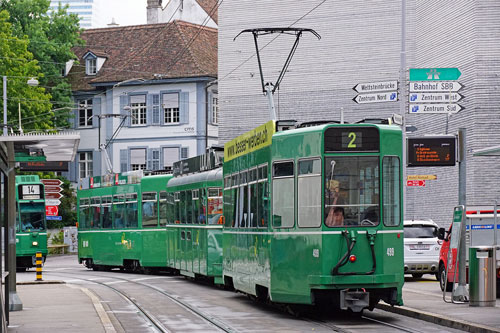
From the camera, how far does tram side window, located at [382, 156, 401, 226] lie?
16.6 m

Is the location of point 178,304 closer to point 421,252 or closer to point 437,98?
point 437,98

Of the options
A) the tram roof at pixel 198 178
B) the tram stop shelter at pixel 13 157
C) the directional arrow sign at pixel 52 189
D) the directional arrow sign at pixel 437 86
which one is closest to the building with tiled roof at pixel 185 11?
the directional arrow sign at pixel 52 189

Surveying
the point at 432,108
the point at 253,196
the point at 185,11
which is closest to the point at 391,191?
the point at 253,196

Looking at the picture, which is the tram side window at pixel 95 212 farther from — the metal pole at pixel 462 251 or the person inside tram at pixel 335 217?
the person inside tram at pixel 335 217

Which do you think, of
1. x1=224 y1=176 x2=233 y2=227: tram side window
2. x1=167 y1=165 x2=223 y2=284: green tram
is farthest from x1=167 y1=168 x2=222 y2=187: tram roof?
x1=224 y1=176 x2=233 y2=227: tram side window

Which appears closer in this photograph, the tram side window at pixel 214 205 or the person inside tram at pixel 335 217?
the person inside tram at pixel 335 217

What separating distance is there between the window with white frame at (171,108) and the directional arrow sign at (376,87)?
137 feet

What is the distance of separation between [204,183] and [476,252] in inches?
354

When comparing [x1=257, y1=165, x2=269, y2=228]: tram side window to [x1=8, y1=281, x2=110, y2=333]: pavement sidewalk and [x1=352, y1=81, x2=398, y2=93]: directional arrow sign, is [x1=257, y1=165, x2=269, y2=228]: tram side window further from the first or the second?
[x1=352, y1=81, x2=398, y2=93]: directional arrow sign

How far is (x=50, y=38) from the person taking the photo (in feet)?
221

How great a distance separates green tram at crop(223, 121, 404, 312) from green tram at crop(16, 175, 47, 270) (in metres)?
23.7

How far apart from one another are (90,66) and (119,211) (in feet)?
122

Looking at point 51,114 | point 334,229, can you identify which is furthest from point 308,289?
point 51,114

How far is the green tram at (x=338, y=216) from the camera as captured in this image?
16422 millimetres
